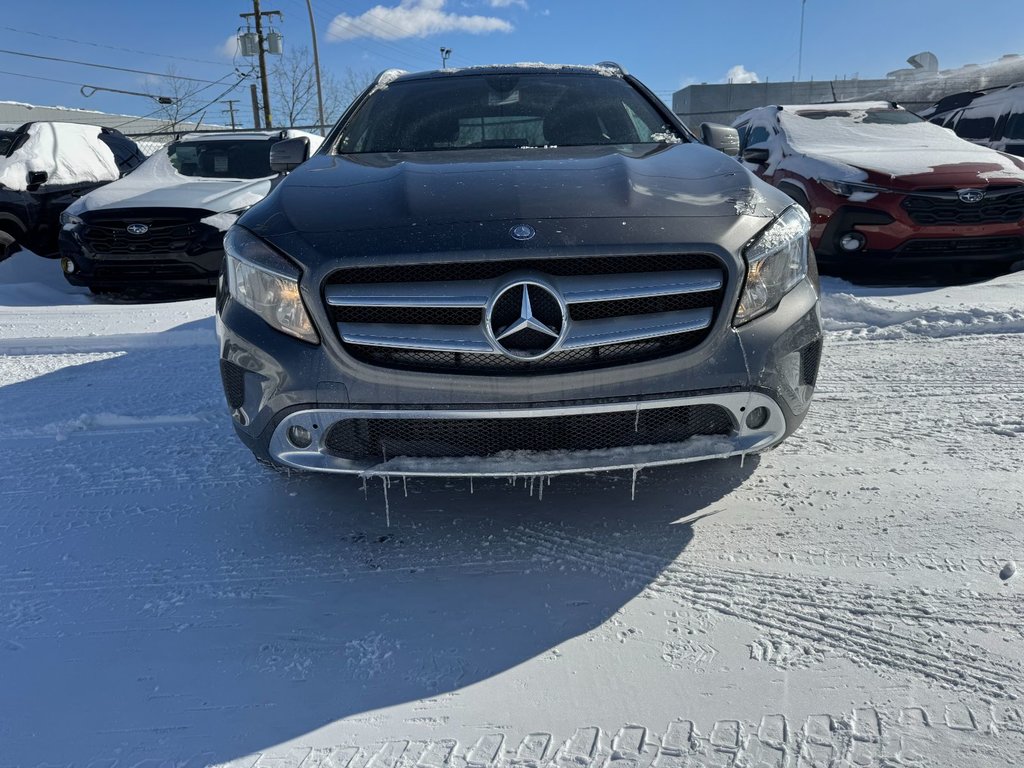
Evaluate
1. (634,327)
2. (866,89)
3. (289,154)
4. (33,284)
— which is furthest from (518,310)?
(866,89)

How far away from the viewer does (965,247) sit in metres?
5.89

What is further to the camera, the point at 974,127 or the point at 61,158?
the point at 974,127

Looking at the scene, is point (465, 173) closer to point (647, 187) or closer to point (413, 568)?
point (647, 187)

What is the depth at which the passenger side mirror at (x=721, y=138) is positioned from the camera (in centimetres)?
350

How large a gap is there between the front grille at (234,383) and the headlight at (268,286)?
0.19m

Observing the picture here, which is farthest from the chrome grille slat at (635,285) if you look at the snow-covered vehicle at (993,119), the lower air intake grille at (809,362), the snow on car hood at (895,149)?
the snow-covered vehicle at (993,119)

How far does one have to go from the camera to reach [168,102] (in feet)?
115

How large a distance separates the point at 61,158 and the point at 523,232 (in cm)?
842

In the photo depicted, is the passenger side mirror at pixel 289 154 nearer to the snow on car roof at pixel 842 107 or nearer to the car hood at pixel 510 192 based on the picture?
the car hood at pixel 510 192

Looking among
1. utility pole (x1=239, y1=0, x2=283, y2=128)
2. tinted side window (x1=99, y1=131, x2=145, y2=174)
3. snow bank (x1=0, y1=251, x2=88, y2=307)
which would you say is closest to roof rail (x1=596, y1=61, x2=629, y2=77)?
snow bank (x1=0, y1=251, x2=88, y2=307)

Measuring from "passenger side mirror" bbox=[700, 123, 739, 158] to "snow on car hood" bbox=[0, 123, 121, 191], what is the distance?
24.0ft

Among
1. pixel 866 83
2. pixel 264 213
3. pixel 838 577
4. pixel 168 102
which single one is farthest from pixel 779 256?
pixel 168 102

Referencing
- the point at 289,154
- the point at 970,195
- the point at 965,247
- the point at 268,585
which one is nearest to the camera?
the point at 268,585

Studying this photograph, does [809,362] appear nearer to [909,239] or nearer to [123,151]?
[909,239]
